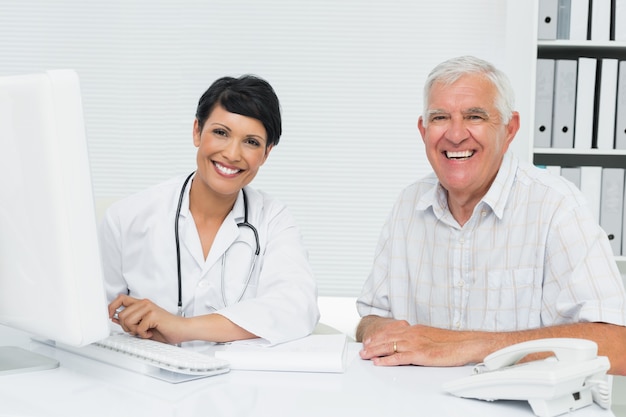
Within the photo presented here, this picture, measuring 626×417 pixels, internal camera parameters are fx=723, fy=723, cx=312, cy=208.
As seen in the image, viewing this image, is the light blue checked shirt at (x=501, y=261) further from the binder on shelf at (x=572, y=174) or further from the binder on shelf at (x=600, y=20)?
the binder on shelf at (x=600, y=20)

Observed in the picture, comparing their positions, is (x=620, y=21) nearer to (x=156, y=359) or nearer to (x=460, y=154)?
(x=460, y=154)

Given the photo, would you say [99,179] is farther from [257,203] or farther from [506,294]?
[506,294]

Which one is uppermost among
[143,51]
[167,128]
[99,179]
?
[143,51]

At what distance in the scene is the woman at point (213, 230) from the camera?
1.73 metres

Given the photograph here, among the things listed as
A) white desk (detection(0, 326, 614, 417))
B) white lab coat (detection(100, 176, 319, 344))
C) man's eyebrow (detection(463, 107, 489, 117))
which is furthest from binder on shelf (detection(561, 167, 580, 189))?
white desk (detection(0, 326, 614, 417))

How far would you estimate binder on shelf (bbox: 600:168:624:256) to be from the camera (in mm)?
2688

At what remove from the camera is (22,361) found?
48.1 inches

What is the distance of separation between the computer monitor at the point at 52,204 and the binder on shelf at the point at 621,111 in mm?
2216

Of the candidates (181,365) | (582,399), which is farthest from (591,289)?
(181,365)

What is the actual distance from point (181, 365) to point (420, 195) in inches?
38.3

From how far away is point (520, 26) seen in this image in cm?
269

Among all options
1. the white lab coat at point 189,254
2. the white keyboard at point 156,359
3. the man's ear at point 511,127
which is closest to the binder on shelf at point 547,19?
the man's ear at point 511,127

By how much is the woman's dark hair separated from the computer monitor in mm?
738

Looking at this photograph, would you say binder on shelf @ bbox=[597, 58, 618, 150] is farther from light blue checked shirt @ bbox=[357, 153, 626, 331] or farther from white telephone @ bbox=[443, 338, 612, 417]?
white telephone @ bbox=[443, 338, 612, 417]
